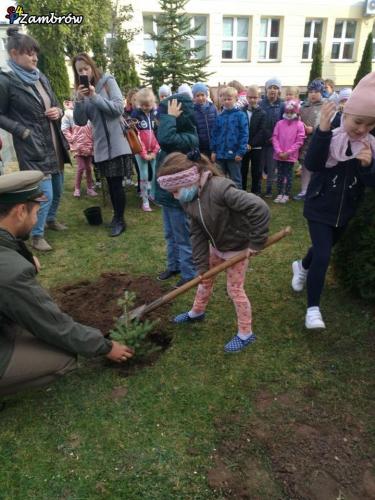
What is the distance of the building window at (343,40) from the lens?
2241 centimetres

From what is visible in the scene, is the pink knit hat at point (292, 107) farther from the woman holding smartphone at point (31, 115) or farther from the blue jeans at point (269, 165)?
the woman holding smartphone at point (31, 115)

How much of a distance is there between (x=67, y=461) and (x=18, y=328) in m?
0.91

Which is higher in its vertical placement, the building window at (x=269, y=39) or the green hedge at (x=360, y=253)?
the building window at (x=269, y=39)

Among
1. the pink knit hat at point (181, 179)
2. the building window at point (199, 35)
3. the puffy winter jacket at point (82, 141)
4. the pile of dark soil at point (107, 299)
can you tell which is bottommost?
the pile of dark soil at point (107, 299)

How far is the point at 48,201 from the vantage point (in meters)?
5.08

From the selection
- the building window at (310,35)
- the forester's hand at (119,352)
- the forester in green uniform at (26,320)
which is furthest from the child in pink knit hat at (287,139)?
the building window at (310,35)

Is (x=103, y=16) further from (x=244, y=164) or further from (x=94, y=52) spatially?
(x=244, y=164)

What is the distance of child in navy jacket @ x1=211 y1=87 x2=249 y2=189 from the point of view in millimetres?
6258

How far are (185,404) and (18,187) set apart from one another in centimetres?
179

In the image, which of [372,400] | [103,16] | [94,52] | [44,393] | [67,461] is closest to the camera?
[67,461]

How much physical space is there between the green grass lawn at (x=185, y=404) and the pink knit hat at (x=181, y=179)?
136 cm

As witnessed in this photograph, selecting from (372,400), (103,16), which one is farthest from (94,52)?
(372,400)

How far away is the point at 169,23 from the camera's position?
18.4 meters

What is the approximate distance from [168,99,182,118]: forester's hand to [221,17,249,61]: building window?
814 inches
